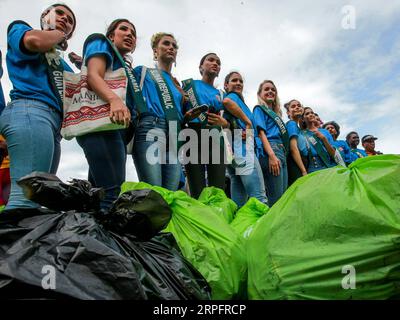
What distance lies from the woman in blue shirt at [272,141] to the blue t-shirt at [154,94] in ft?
2.70

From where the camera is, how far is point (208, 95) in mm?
2754

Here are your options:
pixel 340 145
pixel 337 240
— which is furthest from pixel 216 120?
pixel 340 145

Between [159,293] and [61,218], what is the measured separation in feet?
1.11

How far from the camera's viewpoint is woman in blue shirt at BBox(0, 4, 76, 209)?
Result: 1.46 meters

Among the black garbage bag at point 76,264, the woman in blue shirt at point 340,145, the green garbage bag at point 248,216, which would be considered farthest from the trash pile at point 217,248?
the woman in blue shirt at point 340,145

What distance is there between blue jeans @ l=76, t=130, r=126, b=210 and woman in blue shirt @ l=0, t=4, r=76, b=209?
0.15 m

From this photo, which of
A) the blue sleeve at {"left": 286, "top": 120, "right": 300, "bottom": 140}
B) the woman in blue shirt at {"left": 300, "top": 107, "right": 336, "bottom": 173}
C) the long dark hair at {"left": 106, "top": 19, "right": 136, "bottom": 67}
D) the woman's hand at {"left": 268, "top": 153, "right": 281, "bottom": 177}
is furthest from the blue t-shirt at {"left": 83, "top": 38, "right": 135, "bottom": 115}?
the woman in blue shirt at {"left": 300, "top": 107, "right": 336, "bottom": 173}

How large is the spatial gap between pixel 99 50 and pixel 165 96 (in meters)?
0.50

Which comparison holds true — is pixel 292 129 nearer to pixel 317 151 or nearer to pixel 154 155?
pixel 317 151

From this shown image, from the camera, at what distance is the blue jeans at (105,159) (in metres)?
1.72

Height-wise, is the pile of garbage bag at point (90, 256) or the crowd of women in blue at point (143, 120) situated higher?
the crowd of women in blue at point (143, 120)

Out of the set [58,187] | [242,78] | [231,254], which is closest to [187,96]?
[242,78]

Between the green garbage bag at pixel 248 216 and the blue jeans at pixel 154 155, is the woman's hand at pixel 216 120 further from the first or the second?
the green garbage bag at pixel 248 216

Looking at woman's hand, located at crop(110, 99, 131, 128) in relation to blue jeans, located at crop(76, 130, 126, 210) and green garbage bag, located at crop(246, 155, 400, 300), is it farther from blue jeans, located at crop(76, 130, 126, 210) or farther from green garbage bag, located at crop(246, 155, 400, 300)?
green garbage bag, located at crop(246, 155, 400, 300)
